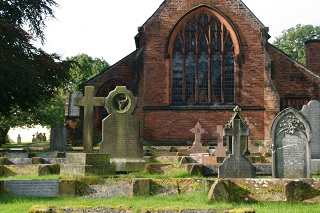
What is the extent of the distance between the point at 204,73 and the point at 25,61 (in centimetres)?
1122

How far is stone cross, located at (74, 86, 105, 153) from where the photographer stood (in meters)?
12.8

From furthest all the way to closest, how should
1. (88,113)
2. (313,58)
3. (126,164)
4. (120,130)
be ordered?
(313,58) → (120,130) → (126,164) → (88,113)

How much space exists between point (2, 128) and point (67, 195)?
44.3m

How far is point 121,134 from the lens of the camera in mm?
14336

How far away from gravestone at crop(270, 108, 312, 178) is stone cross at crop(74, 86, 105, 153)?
471cm

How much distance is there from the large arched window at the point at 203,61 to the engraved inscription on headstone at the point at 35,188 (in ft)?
67.8

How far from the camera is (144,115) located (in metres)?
29.8

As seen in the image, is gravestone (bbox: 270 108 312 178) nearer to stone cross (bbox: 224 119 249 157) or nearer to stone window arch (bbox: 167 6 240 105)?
stone cross (bbox: 224 119 249 157)

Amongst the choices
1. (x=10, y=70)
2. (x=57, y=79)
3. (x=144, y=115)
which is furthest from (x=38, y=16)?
(x=144, y=115)

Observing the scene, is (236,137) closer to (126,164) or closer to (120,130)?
(126,164)

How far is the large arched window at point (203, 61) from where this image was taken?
3031cm

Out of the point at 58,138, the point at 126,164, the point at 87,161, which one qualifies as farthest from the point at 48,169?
the point at 58,138

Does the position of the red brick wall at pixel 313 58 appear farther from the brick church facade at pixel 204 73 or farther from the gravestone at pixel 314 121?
the gravestone at pixel 314 121

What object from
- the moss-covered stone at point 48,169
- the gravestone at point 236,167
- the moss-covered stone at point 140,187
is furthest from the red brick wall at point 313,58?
the moss-covered stone at point 140,187
